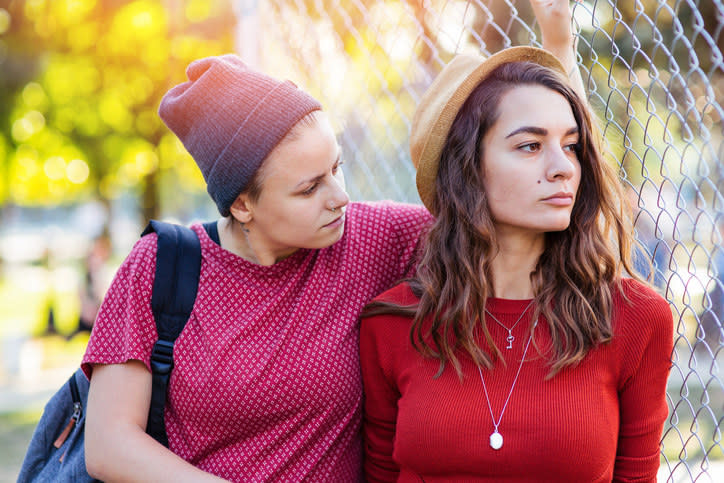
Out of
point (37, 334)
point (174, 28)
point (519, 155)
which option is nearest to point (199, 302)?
point (519, 155)

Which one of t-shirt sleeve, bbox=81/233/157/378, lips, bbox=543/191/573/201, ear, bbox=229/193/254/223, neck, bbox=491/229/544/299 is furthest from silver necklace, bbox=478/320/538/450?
t-shirt sleeve, bbox=81/233/157/378

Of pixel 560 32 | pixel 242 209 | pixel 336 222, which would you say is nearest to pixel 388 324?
pixel 336 222

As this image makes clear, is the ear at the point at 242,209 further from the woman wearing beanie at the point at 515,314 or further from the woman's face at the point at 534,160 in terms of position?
the woman's face at the point at 534,160

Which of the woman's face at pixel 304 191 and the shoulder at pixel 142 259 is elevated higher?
the woman's face at pixel 304 191

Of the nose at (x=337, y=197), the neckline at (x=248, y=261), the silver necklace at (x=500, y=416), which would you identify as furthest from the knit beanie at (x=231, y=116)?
the silver necklace at (x=500, y=416)

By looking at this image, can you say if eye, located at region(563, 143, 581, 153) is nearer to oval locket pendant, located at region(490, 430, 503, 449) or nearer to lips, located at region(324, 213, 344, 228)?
lips, located at region(324, 213, 344, 228)

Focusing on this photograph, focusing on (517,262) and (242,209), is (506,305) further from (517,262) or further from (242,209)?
(242,209)

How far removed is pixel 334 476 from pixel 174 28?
12.9ft

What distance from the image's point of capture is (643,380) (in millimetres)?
2084

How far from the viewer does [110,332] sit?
2.27 m

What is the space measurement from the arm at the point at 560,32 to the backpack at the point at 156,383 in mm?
1297

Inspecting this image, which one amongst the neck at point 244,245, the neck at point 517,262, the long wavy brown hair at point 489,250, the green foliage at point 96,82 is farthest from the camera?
the green foliage at point 96,82

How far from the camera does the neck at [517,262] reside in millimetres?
2301

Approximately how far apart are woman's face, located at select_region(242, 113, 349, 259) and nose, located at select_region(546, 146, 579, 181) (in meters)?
0.61
